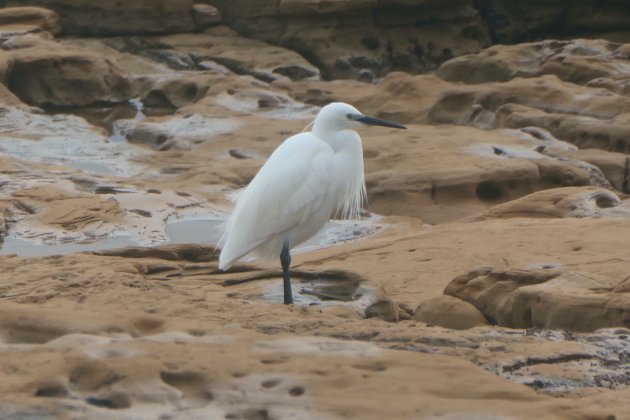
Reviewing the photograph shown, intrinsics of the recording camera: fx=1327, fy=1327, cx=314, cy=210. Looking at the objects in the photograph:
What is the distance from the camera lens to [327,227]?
9797 millimetres

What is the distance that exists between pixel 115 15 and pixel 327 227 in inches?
374

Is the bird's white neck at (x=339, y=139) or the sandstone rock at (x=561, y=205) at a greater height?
the bird's white neck at (x=339, y=139)

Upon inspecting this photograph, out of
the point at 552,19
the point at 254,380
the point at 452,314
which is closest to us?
the point at 254,380

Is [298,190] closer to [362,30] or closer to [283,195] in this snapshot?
[283,195]

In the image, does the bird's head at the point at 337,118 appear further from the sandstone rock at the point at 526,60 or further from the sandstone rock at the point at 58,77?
the sandstone rock at the point at 58,77

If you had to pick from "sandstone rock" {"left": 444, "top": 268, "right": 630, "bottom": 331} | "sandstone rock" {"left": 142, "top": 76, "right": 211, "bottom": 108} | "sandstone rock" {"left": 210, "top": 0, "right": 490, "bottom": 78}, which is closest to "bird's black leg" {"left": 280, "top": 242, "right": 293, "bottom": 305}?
"sandstone rock" {"left": 444, "top": 268, "right": 630, "bottom": 331}

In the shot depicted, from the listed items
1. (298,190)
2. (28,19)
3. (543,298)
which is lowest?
(543,298)

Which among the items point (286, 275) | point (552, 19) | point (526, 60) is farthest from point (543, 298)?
point (552, 19)

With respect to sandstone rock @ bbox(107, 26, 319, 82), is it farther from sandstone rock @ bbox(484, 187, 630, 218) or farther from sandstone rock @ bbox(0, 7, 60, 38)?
sandstone rock @ bbox(484, 187, 630, 218)

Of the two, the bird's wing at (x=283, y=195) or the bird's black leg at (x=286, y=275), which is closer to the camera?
the bird's black leg at (x=286, y=275)

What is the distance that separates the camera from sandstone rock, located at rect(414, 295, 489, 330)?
573 cm

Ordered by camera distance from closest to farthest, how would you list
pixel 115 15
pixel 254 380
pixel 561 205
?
pixel 254 380, pixel 561 205, pixel 115 15

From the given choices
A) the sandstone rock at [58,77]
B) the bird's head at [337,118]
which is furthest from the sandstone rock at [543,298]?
the sandstone rock at [58,77]

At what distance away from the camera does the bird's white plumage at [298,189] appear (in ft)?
22.5
